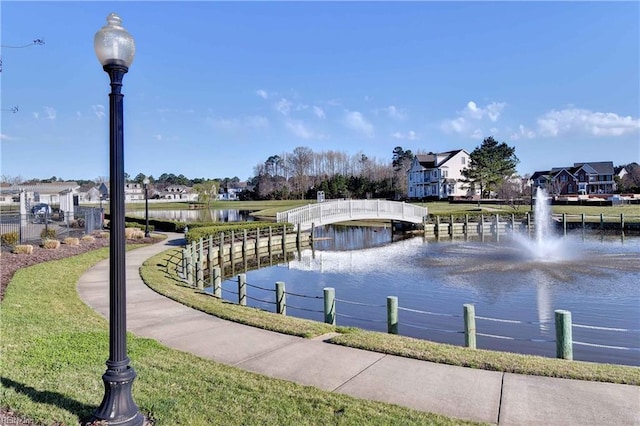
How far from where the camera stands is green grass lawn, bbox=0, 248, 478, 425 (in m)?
5.07

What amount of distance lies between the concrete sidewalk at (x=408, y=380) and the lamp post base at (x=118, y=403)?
2299mm

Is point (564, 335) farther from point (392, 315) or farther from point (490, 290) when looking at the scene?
point (490, 290)

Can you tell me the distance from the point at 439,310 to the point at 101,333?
31.1 feet

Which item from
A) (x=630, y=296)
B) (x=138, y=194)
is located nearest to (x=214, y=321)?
(x=630, y=296)

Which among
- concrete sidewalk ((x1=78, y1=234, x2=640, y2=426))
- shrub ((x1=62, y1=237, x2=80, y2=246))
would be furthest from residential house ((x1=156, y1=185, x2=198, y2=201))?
concrete sidewalk ((x1=78, y1=234, x2=640, y2=426))

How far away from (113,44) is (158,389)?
13.3 ft

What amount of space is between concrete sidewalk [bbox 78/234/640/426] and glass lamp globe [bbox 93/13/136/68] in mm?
4490

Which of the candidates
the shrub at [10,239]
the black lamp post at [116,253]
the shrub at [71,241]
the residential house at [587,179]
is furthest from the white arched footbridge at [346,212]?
the residential house at [587,179]

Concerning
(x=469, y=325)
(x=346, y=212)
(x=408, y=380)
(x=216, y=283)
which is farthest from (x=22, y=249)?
(x=346, y=212)

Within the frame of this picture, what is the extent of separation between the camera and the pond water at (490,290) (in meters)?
11.4

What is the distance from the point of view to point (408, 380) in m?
6.45

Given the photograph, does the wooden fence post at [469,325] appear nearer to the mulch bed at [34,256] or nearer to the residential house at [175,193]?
the mulch bed at [34,256]

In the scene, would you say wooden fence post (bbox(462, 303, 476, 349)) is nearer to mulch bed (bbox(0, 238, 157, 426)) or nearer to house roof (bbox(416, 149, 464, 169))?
mulch bed (bbox(0, 238, 157, 426))

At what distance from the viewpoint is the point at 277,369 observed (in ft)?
22.6
